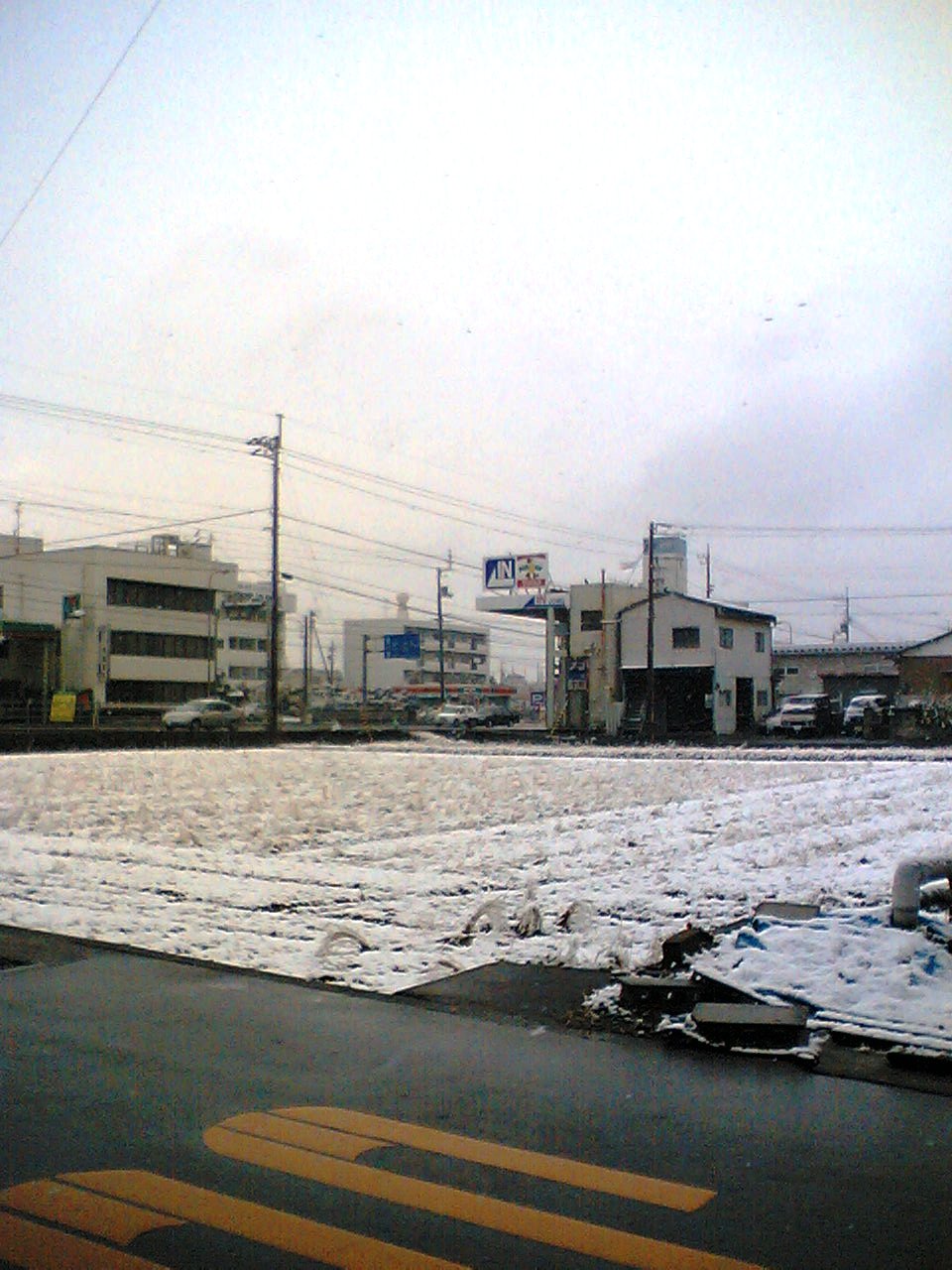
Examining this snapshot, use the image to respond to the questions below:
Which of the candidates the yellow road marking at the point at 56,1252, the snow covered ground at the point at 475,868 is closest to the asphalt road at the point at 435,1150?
the yellow road marking at the point at 56,1252

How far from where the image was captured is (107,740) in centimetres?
3453

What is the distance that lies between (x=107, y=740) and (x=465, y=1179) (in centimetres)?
3274

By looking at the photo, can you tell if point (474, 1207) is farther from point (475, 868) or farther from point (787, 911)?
point (475, 868)

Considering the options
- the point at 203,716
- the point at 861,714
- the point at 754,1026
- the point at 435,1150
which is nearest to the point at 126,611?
the point at 203,716

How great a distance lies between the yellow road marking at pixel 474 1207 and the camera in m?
3.22

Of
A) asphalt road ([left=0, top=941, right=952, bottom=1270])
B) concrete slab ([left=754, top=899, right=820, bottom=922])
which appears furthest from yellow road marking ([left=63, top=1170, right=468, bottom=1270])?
concrete slab ([left=754, top=899, right=820, bottom=922])

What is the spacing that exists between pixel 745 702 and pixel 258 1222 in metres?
51.9

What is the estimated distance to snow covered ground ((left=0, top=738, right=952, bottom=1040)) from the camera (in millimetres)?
6855

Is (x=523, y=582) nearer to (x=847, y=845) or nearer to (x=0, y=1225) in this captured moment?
(x=847, y=845)

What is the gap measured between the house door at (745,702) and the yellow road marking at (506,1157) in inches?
1992

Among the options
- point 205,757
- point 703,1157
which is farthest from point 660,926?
point 205,757

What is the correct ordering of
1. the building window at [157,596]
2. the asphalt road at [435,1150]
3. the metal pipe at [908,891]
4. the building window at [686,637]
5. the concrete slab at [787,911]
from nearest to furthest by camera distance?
the asphalt road at [435,1150], the metal pipe at [908,891], the concrete slab at [787,911], the building window at [686,637], the building window at [157,596]

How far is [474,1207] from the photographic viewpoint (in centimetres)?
355

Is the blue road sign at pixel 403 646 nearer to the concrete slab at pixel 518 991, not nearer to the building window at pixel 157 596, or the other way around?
the building window at pixel 157 596
